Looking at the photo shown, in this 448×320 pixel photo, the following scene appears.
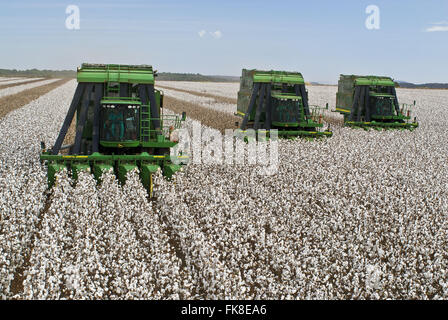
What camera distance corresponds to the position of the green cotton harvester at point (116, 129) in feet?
44.1

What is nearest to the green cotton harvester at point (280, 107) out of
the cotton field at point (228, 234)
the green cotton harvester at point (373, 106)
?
the green cotton harvester at point (373, 106)

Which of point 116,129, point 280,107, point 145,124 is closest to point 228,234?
point 116,129

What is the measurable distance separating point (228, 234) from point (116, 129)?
606cm

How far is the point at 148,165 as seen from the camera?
44.0ft

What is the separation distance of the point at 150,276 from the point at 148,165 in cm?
595

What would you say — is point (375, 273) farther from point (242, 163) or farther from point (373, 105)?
point (373, 105)

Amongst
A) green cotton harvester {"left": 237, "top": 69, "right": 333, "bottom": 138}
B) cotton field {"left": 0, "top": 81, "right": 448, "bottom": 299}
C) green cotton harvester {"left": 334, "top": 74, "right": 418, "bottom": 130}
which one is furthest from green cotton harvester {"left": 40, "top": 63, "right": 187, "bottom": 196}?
green cotton harvester {"left": 334, "top": 74, "right": 418, "bottom": 130}

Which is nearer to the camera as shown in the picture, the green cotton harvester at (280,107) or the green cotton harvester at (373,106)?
the green cotton harvester at (280,107)

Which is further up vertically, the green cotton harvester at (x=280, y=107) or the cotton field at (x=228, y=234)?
the green cotton harvester at (x=280, y=107)

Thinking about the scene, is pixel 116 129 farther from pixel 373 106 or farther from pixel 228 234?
pixel 373 106

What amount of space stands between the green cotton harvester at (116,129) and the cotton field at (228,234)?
1.67 ft

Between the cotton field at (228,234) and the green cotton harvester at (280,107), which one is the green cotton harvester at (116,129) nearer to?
the cotton field at (228,234)
